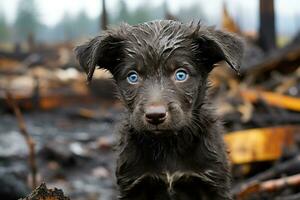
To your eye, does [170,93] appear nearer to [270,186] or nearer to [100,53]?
[100,53]

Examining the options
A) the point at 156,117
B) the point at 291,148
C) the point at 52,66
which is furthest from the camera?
the point at 52,66

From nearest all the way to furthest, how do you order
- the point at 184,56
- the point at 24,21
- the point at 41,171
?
the point at 184,56
the point at 41,171
the point at 24,21

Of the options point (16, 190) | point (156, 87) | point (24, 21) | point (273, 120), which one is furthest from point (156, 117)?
point (24, 21)

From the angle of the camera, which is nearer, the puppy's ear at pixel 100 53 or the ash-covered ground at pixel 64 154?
the puppy's ear at pixel 100 53

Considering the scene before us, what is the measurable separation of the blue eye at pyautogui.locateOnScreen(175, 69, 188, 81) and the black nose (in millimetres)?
497

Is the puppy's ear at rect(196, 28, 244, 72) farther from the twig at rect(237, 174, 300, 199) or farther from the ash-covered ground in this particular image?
the ash-covered ground

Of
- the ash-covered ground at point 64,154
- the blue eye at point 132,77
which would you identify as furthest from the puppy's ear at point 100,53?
the ash-covered ground at point 64,154

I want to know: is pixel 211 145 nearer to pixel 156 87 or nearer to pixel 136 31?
pixel 156 87

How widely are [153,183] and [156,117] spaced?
92 centimetres

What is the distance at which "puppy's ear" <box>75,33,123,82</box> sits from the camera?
5617 millimetres

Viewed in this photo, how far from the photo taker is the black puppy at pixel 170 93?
5.45 m

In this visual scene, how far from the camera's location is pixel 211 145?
579cm

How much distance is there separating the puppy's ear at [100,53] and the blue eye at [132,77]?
273mm

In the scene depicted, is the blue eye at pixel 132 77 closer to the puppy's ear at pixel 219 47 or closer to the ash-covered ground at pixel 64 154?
the puppy's ear at pixel 219 47
